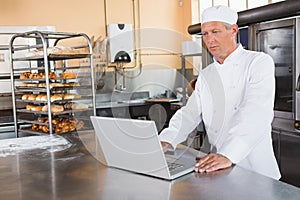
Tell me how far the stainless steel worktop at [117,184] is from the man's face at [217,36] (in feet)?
2.10

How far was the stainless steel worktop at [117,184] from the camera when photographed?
1061 millimetres

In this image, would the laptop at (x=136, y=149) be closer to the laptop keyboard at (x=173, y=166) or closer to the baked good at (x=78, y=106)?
the laptop keyboard at (x=173, y=166)

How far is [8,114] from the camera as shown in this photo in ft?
13.9

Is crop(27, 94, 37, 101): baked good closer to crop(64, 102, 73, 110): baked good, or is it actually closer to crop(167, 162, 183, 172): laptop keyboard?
crop(64, 102, 73, 110): baked good

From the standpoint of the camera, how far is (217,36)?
167 cm

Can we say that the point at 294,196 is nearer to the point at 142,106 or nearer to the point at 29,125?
the point at 29,125

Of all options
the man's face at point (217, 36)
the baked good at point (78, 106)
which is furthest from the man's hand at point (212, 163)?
the baked good at point (78, 106)

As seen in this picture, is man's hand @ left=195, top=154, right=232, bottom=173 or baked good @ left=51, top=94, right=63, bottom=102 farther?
baked good @ left=51, top=94, right=63, bottom=102

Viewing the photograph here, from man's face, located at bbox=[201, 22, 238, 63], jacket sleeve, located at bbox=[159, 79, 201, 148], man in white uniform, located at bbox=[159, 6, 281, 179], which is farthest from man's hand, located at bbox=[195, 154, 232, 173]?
man's face, located at bbox=[201, 22, 238, 63]

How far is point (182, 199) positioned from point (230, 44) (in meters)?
0.98

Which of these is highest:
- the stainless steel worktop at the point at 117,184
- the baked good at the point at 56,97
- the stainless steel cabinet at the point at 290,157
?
the baked good at the point at 56,97

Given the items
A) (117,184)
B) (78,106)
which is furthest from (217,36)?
(78,106)

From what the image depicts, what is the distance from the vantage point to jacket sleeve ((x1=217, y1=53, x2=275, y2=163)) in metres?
1.49

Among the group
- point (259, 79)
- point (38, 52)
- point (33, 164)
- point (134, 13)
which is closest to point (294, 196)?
point (259, 79)
